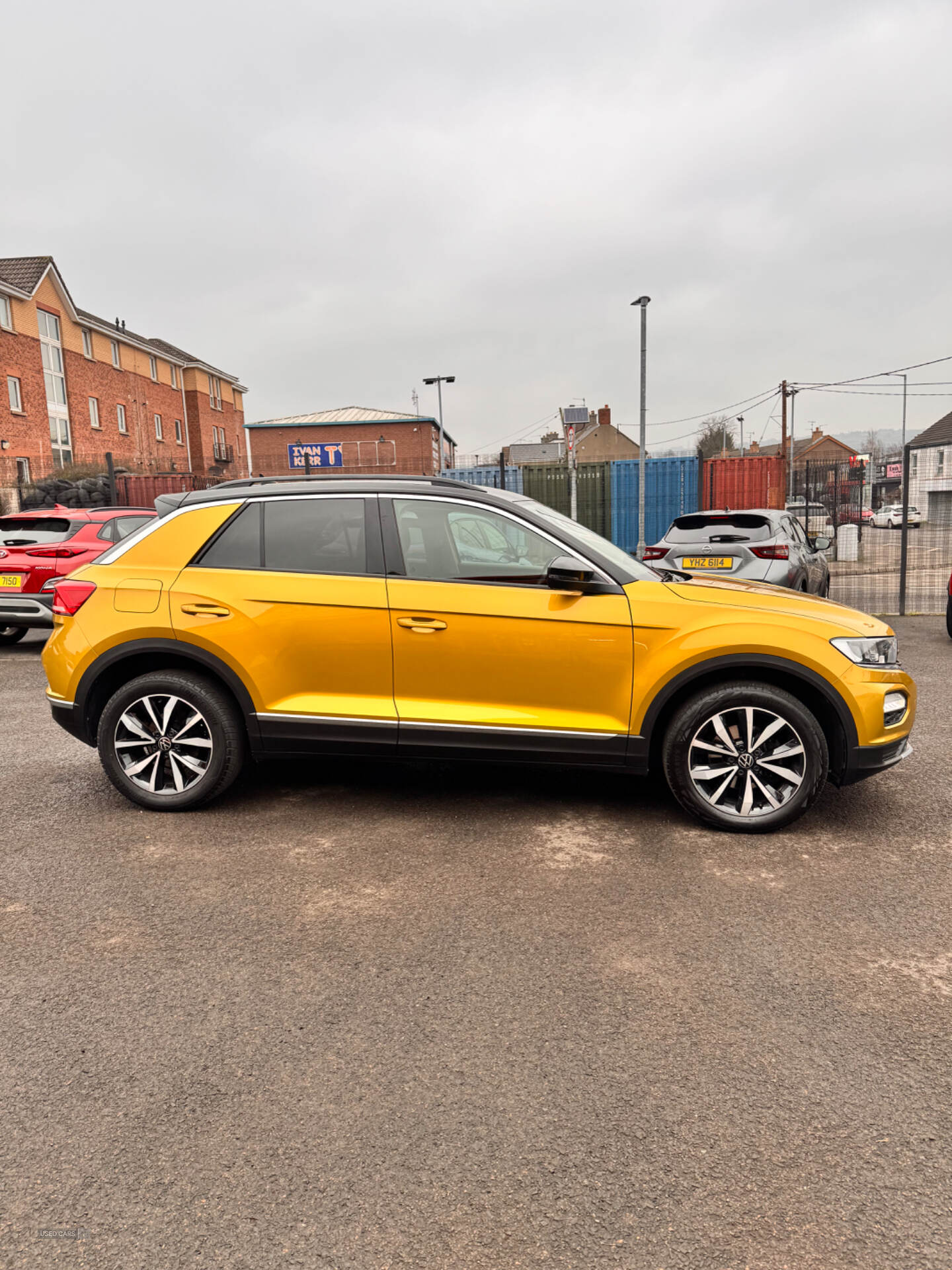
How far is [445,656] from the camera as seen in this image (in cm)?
422

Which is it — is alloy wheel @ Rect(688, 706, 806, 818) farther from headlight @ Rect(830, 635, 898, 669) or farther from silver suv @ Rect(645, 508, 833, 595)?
silver suv @ Rect(645, 508, 833, 595)

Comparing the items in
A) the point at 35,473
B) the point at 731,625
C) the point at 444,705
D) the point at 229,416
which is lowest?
the point at 444,705

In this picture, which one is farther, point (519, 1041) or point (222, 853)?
point (222, 853)

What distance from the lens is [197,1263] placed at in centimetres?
182

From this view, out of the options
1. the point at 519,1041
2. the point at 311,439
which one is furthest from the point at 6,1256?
the point at 311,439

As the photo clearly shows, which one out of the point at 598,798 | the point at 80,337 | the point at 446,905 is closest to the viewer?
the point at 446,905

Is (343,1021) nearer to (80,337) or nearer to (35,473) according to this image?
(35,473)

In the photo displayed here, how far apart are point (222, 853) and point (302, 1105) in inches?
73.9

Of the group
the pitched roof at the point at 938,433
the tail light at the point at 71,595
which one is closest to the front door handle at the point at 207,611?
the tail light at the point at 71,595

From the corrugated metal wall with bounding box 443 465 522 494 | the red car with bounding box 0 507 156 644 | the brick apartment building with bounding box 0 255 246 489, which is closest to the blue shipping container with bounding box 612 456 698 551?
the corrugated metal wall with bounding box 443 465 522 494

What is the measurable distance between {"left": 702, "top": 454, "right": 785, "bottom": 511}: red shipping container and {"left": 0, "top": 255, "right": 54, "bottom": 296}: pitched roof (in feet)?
97.5

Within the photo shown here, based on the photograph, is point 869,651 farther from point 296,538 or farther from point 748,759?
point 296,538

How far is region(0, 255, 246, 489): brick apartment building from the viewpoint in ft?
112

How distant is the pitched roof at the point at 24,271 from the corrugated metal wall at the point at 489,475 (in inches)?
938
